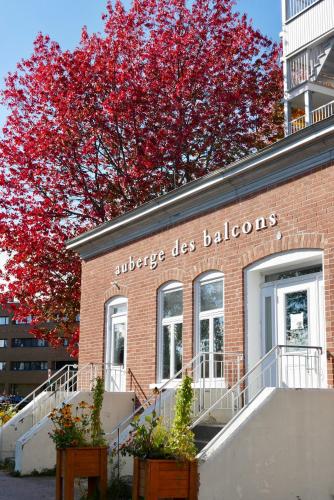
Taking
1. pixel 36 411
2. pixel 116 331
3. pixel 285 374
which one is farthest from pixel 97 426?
pixel 116 331

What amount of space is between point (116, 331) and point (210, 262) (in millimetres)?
4427

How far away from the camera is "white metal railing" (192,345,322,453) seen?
10625mm

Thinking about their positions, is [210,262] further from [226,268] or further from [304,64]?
[304,64]

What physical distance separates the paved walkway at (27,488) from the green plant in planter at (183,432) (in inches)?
120

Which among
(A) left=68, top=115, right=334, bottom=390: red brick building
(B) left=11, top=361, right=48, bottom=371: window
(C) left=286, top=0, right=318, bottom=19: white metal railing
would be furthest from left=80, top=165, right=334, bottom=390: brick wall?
(B) left=11, top=361, right=48, bottom=371: window

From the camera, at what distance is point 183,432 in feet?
29.6

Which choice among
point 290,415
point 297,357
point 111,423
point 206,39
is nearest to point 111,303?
point 111,423

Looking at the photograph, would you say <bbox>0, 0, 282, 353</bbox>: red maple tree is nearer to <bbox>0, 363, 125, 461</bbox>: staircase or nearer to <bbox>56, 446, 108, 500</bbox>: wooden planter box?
<bbox>0, 363, 125, 461</bbox>: staircase

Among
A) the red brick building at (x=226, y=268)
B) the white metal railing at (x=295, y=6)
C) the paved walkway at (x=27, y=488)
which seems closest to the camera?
the red brick building at (x=226, y=268)

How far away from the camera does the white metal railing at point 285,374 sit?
10625mm

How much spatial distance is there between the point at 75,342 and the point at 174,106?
8254 mm

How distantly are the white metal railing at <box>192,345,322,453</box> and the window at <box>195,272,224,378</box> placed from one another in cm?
91

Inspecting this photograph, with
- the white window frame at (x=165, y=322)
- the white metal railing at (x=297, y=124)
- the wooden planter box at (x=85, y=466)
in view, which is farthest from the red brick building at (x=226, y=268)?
the white metal railing at (x=297, y=124)

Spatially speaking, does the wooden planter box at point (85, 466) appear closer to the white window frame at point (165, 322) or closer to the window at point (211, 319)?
the window at point (211, 319)
